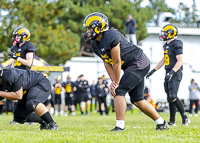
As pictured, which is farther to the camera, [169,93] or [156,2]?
[156,2]

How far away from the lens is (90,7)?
37.2 meters

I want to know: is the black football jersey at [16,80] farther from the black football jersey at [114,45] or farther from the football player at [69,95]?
the football player at [69,95]

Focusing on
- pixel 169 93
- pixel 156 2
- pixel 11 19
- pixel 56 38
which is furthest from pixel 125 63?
pixel 156 2

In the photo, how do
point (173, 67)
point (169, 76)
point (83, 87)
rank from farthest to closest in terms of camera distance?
point (83, 87) < point (173, 67) < point (169, 76)

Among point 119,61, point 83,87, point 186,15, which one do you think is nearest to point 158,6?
point 186,15

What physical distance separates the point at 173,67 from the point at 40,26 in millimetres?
17049

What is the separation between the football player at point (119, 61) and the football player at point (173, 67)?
215cm

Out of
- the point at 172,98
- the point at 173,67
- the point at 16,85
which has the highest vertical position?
the point at 173,67

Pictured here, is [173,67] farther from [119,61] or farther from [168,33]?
[119,61]

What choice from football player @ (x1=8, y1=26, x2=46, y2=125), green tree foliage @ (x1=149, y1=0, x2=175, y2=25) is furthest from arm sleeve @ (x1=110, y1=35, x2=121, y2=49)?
green tree foliage @ (x1=149, y1=0, x2=175, y2=25)

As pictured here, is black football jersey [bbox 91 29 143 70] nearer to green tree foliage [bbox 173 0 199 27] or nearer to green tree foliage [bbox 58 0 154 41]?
green tree foliage [bbox 58 0 154 41]

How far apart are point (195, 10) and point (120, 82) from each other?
69539mm

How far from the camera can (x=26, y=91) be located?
20.6ft

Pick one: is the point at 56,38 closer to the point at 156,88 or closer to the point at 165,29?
the point at 156,88
